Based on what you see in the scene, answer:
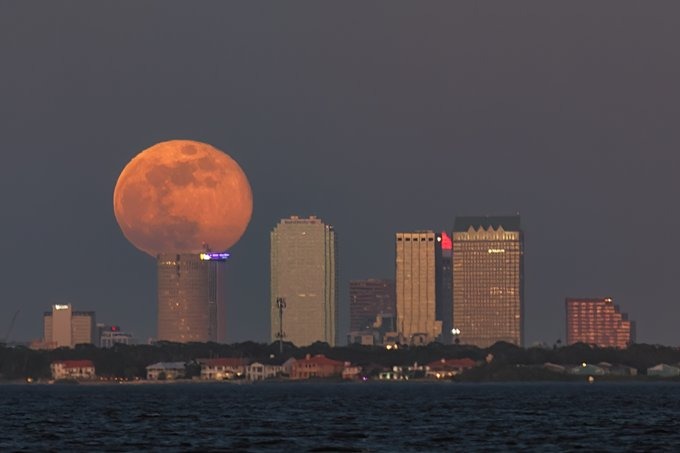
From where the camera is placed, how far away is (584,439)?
17338 cm

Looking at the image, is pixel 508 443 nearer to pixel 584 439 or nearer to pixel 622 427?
pixel 584 439

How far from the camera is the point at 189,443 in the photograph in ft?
A: 541

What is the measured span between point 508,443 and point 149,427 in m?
47.0

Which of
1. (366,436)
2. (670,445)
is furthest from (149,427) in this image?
(670,445)

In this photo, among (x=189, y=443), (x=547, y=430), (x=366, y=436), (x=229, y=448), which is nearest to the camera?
(x=229, y=448)

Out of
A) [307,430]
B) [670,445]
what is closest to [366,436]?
[307,430]

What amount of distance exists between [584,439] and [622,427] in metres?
26.0

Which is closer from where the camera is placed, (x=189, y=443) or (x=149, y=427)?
(x=189, y=443)

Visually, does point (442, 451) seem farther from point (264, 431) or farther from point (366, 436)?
point (264, 431)

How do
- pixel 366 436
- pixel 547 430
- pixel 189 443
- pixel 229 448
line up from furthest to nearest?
pixel 547 430 < pixel 366 436 < pixel 189 443 < pixel 229 448

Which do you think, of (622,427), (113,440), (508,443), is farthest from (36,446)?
(622,427)

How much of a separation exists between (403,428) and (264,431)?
16165 millimetres

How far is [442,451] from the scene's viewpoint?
154875mm

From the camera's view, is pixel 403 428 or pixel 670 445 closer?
pixel 670 445
